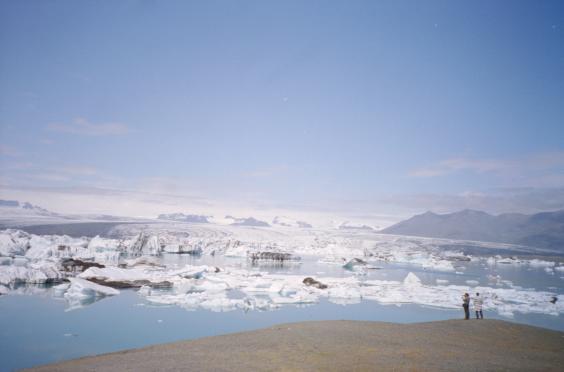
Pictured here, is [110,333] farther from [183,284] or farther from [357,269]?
[357,269]

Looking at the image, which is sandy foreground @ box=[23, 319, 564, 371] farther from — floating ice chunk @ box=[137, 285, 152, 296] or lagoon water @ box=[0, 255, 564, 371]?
floating ice chunk @ box=[137, 285, 152, 296]

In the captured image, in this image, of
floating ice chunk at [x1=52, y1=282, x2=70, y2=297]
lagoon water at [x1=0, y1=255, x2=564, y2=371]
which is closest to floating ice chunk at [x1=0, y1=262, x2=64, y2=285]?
lagoon water at [x1=0, y1=255, x2=564, y2=371]

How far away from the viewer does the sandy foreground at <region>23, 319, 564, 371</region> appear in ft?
27.1

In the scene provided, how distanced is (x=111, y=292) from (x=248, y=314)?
8819 millimetres

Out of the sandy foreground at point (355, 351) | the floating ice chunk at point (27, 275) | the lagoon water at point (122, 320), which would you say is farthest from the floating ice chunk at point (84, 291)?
the sandy foreground at point (355, 351)

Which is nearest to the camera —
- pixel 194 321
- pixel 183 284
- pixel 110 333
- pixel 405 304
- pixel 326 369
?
pixel 326 369

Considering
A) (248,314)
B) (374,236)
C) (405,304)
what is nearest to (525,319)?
(405,304)

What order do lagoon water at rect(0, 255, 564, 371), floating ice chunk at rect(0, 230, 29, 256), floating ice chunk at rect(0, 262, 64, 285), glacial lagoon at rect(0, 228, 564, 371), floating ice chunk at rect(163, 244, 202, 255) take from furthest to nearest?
floating ice chunk at rect(163, 244, 202, 255) → floating ice chunk at rect(0, 230, 29, 256) → floating ice chunk at rect(0, 262, 64, 285) → glacial lagoon at rect(0, 228, 564, 371) → lagoon water at rect(0, 255, 564, 371)

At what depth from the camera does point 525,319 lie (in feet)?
60.3

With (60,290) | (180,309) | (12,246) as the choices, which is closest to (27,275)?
(60,290)

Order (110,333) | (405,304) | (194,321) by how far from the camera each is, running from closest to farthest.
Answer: (110,333)
(194,321)
(405,304)

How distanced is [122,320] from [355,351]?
10.1 meters

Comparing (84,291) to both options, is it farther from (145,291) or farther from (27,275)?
(27,275)

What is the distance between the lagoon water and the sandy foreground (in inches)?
88.6
